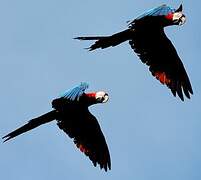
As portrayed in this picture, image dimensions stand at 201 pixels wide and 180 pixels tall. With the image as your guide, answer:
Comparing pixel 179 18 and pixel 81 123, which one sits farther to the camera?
pixel 81 123

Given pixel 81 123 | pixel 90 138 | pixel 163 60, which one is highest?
pixel 163 60

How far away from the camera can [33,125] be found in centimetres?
2080

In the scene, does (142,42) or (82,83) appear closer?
(82,83)

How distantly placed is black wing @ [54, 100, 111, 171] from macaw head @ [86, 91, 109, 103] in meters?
0.48

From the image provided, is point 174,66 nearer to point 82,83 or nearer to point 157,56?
point 157,56

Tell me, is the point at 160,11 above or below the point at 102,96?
above

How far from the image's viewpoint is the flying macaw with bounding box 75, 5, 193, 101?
21.0 m

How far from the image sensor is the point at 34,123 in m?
20.8

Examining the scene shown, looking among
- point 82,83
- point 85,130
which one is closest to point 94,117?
point 85,130

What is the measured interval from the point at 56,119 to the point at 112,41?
2095 mm

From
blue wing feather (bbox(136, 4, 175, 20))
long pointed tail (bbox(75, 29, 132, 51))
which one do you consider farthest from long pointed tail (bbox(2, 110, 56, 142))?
blue wing feather (bbox(136, 4, 175, 20))

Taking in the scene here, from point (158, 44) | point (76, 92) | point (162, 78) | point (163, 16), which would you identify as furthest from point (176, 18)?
point (76, 92)

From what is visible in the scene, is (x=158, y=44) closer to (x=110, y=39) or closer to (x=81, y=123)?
(x=110, y=39)

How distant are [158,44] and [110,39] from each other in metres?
1.40
